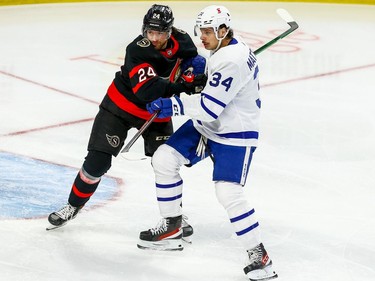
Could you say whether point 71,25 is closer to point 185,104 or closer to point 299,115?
Result: point 299,115

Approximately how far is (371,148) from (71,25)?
12.8 ft

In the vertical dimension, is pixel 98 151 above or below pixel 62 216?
above

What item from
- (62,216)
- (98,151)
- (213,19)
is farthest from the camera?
(62,216)

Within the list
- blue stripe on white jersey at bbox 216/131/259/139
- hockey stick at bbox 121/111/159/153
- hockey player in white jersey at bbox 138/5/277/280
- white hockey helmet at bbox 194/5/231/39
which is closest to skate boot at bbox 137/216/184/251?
hockey player in white jersey at bbox 138/5/277/280

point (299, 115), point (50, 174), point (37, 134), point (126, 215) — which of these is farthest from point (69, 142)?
point (299, 115)

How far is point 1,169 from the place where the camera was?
4309mm

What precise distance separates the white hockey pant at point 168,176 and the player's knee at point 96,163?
0.90 ft

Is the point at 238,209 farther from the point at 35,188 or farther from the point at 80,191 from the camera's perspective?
the point at 35,188

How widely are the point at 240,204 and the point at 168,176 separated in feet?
1.09

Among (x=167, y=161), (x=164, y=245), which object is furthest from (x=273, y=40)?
(x=164, y=245)

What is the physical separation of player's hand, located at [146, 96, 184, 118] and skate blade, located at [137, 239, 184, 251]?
545 mm

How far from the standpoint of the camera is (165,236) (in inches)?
135

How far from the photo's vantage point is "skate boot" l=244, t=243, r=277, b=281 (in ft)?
10.4

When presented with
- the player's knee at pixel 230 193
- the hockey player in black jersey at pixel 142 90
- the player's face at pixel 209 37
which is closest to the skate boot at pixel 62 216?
the hockey player in black jersey at pixel 142 90
